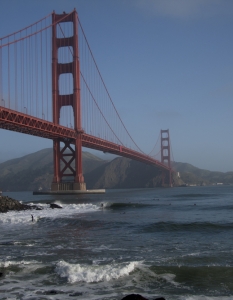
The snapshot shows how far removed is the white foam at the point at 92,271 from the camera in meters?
8.52

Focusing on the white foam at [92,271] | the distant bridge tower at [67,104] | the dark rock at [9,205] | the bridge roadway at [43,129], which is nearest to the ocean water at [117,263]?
the white foam at [92,271]

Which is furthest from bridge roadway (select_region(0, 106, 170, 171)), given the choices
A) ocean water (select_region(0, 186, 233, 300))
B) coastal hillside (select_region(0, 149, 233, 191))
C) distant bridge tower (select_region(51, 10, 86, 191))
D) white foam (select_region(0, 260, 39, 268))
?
coastal hillside (select_region(0, 149, 233, 191))

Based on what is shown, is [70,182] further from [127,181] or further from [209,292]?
[127,181]

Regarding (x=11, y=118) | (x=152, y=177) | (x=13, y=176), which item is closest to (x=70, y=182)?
(x=11, y=118)

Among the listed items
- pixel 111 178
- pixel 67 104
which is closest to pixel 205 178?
pixel 111 178

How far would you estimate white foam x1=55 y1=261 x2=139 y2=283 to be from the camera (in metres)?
8.52

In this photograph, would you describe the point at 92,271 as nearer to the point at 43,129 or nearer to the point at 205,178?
the point at 43,129

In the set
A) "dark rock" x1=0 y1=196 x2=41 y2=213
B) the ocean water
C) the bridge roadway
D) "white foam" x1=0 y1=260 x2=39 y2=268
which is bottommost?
the ocean water

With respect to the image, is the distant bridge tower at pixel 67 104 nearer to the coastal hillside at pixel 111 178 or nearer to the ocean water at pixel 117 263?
the ocean water at pixel 117 263

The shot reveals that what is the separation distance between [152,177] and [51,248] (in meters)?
116

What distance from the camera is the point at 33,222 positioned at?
2020 centimetres

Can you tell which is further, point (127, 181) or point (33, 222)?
point (127, 181)

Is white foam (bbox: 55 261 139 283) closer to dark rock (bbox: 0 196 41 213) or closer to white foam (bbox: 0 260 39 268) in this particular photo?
Answer: white foam (bbox: 0 260 39 268)

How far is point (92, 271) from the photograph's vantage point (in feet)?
29.2
